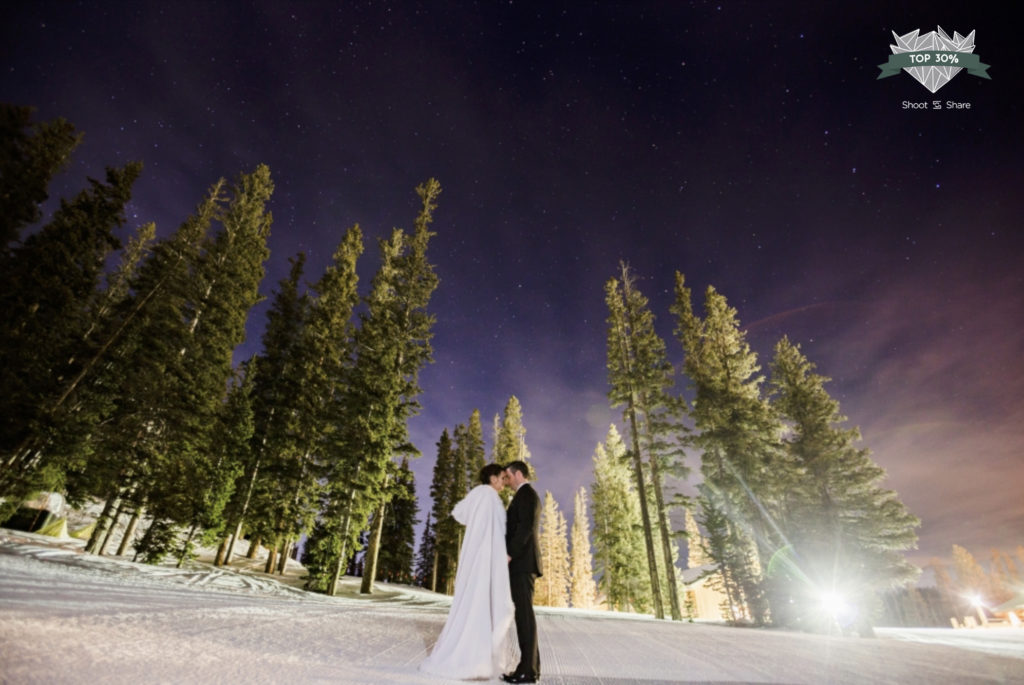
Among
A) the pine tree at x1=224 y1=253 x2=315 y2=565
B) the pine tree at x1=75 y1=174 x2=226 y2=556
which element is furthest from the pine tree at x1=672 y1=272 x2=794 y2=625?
the pine tree at x1=75 y1=174 x2=226 y2=556

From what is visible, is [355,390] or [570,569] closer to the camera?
[355,390]

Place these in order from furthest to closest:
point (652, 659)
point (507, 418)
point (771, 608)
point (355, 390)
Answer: point (507, 418), point (355, 390), point (771, 608), point (652, 659)

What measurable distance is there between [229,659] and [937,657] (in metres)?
10.4

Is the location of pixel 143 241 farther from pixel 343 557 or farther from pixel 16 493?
pixel 343 557

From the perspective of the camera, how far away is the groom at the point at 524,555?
3.84 m

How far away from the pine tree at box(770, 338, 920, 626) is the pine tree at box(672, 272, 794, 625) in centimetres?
128

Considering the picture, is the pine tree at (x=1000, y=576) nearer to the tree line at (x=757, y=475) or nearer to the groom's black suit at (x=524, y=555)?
the tree line at (x=757, y=475)

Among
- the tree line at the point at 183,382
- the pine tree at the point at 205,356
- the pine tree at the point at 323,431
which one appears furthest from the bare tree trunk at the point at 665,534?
the pine tree at the point at 205,356

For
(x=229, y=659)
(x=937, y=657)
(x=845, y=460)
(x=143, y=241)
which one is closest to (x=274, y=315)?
(x=143, y=241)

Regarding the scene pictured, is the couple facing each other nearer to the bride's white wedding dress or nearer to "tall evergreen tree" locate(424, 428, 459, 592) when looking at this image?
the bride's white wedding dress

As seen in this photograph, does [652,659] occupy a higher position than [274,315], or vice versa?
[274,315]

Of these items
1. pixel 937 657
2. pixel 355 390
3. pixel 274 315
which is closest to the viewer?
pixel 937 657

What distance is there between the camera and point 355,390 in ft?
54.9

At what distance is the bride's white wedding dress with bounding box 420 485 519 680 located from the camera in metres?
→ 3.71
